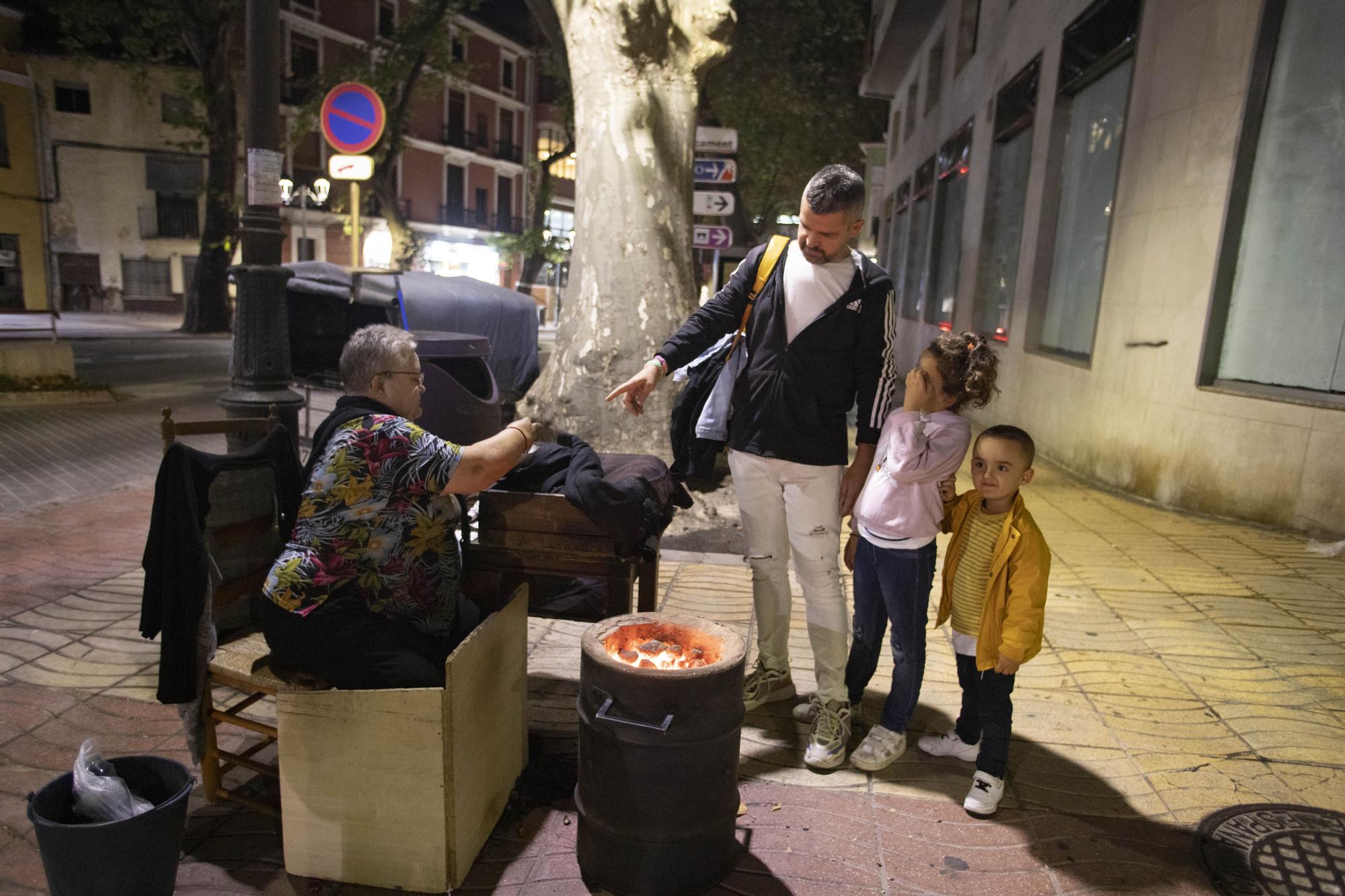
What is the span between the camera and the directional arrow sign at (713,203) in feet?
36.9

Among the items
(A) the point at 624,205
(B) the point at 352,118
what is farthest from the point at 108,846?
(B) the point at 352,118

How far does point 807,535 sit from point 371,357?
1.68 m

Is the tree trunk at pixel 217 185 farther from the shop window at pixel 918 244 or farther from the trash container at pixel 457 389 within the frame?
the shop window at pixel 918 244

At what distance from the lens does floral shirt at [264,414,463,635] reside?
258 cm

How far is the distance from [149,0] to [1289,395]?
75.7 ft

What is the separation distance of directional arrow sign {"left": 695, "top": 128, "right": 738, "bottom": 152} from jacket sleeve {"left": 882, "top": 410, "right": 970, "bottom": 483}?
8.88m

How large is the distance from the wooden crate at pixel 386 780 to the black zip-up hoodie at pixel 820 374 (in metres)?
1.32

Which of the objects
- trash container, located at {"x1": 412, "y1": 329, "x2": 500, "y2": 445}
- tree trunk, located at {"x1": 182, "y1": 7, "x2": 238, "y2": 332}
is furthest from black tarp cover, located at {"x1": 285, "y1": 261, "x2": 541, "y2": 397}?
tree trunk, located at {"x1": 182, "y1": 7, "x2": 238, "y2": 332}

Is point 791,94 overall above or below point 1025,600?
above

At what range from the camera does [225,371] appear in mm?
Answer: 15500

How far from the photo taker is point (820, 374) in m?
3.20

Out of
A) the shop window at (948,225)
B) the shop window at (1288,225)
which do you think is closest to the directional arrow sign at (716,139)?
the shop window at (948,225)

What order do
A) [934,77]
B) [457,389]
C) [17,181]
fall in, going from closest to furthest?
[457,389] < [934,77] < [17,181]

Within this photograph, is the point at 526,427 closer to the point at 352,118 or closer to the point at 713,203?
the point at 352,118
